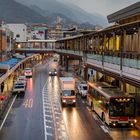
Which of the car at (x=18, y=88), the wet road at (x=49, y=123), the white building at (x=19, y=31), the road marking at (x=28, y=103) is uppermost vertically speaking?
the white building at (x=19, y=31)

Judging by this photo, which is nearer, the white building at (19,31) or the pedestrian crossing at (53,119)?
the pedestrian crossing at (53,119)

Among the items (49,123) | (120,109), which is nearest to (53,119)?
(49,123)

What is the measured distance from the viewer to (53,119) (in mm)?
37906

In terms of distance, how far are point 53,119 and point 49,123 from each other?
2.02 meters

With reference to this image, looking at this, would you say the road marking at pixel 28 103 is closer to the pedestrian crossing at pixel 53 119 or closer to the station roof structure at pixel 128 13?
the pedestrian crossing at pixel 53 119

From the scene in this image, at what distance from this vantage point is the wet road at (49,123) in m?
31.0

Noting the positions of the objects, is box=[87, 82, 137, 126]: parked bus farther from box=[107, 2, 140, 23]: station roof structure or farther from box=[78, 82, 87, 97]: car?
box=[78, 82, 87, 97]: car

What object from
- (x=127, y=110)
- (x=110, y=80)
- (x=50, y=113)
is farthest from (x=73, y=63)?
(x=127, y=110)

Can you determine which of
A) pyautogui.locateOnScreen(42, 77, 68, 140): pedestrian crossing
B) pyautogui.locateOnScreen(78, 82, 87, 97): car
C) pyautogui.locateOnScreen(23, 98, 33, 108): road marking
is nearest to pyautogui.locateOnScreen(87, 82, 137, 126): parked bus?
pyautogui.locateOnScreen(42, 77, 68, 140): pedestrian crossing

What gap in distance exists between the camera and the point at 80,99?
53.3 metres

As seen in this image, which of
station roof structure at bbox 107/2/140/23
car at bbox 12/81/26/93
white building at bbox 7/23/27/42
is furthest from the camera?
white building at bbox 7/23/27/42

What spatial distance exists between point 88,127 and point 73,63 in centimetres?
9357

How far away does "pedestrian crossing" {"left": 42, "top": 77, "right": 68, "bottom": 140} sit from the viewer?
102ft

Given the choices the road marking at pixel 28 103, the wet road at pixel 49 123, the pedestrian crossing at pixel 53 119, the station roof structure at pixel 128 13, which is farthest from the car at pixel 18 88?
the station roof structure at pixel 128 13
